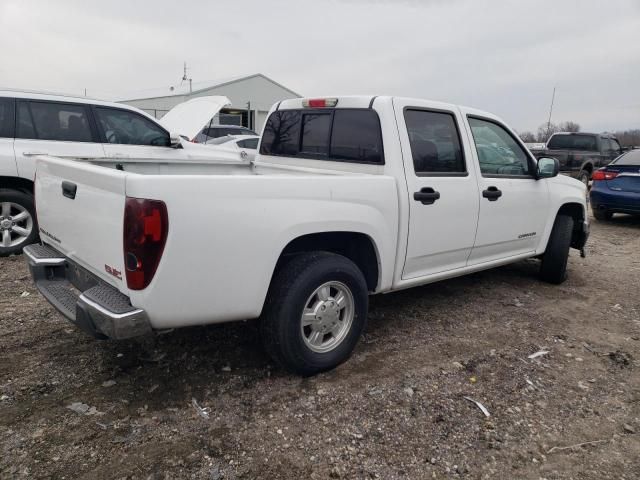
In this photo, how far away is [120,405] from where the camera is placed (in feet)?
9.32

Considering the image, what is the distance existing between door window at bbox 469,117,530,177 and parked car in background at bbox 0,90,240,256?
2636mm

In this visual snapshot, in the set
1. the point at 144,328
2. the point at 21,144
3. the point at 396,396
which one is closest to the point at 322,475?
the point at 396,396

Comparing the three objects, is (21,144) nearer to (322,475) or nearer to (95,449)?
(95,449)

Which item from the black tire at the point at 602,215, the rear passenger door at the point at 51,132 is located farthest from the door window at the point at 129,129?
the black tire at the point at 602,215

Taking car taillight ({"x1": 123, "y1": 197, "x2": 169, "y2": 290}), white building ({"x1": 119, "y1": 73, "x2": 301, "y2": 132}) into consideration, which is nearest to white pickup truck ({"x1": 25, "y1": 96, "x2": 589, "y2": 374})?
car taillight ({"x1": 123, "y1": 197, "x2": 169, "y2": 290})

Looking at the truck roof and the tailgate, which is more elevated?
the truck roof

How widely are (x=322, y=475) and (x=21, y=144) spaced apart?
526 centimetres

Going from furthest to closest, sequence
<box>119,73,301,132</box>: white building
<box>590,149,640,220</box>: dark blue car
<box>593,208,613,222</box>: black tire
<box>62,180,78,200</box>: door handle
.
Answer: <box>119,73,301,132</box>: white building, <box>593,208,613,222</box>: black tire, <box>590,149,640,220</box>: dark blue car, <box>62,180,78,200</box>: door handle

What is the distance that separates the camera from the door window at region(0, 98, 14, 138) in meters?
5.57

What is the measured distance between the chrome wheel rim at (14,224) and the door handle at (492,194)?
5.07m

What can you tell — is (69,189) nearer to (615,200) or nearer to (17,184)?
(17,184)

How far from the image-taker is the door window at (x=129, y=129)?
621 centimetres

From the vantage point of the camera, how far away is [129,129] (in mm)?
6391

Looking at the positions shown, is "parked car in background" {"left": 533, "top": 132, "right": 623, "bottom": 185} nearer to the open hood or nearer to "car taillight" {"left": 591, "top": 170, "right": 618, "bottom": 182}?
"car taillight" {"left": 591, "top": 170, "right": 618, "bottom": 182}
